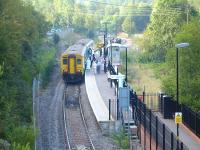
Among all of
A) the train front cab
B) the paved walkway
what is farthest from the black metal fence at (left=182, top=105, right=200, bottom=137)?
the train front cab

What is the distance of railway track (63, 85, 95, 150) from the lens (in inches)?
1055

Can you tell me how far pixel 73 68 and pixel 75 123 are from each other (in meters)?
14.8

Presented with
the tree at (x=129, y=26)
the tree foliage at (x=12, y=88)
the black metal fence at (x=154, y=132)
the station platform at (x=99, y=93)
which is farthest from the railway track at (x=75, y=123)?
the tree at (x=129, y=26)

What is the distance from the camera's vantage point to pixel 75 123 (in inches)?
1247

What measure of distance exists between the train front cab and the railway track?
253cm

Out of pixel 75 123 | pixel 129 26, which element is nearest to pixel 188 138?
pixel 75 123

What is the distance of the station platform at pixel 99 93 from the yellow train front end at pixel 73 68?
101 cm

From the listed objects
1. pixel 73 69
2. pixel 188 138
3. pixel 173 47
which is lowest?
pixel 188 138

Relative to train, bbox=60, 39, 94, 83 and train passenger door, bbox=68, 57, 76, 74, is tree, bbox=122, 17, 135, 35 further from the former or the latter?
train passenger door, bbox=68, 57, 76, 74

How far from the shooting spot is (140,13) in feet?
388

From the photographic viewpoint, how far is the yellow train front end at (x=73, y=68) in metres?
45.9

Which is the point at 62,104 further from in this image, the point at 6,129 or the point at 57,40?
the point at 57,40

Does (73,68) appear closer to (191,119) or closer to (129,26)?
(191,119)

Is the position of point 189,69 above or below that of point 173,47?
below
